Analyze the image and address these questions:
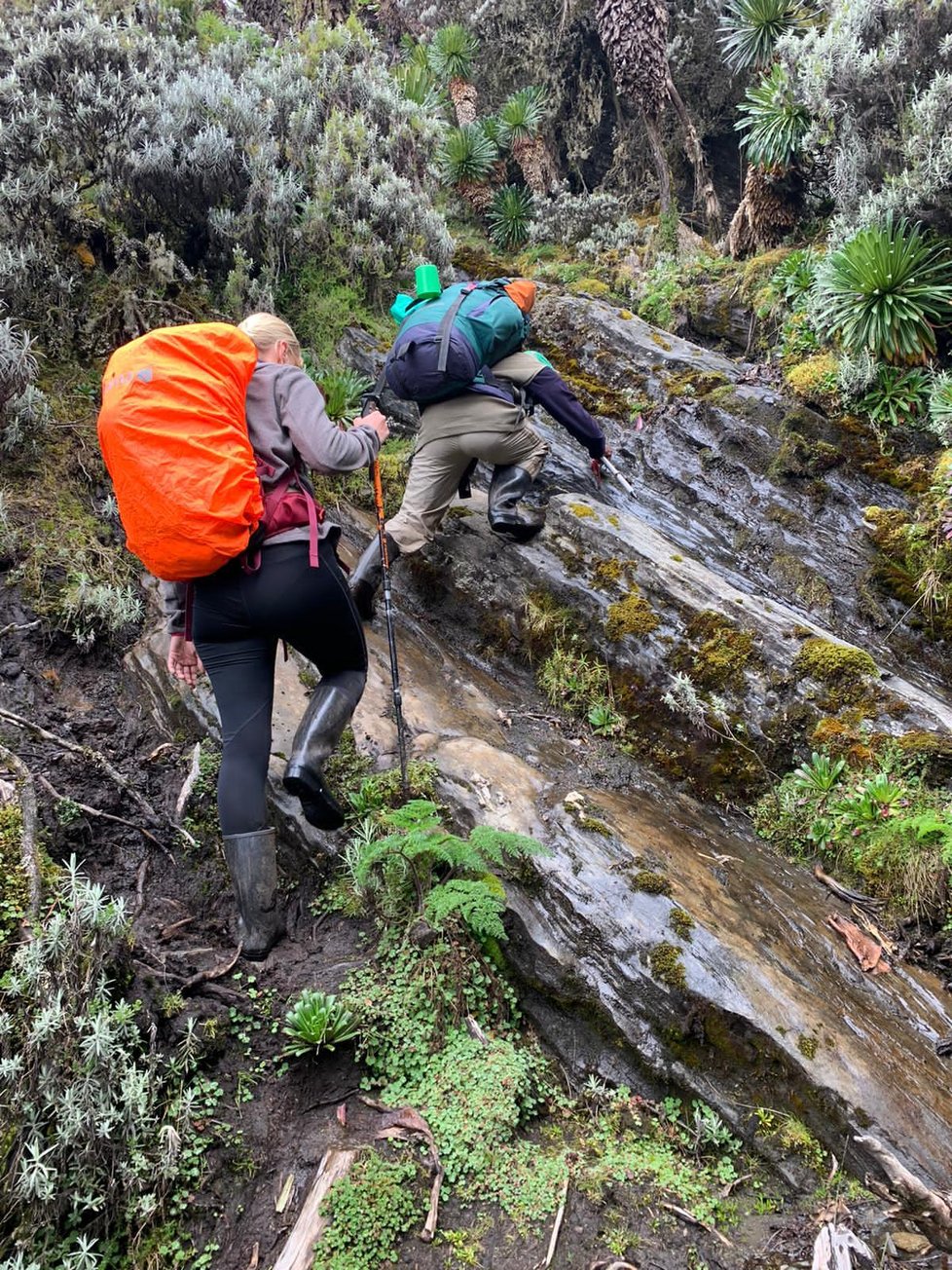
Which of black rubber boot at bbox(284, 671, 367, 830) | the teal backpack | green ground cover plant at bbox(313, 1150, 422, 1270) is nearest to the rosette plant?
the teal backpack

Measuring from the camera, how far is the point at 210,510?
10.1 ft

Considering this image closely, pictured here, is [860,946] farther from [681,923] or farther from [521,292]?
[521,292]

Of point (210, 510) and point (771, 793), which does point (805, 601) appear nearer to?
point (771, 793)

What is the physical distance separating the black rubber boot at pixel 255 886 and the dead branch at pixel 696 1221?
79.9 inches

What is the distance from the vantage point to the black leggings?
11.2ft

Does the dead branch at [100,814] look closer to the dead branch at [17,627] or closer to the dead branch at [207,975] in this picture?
the dead branch at [207,975]

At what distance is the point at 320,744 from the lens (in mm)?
3820

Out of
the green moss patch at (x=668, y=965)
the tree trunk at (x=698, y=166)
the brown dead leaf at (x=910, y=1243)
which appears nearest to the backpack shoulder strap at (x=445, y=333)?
the green moss patch at (x=668, y=965)

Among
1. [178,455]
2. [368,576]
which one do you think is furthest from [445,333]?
[178,455]

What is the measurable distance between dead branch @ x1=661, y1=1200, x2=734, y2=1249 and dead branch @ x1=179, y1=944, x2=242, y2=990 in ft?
6.95

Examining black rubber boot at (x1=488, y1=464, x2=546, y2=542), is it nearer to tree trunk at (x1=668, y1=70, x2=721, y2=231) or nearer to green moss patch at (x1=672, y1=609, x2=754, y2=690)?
green moss patch at (x1=672, y1=609, x2=754, y2=690)

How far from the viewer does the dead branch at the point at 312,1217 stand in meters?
2.67

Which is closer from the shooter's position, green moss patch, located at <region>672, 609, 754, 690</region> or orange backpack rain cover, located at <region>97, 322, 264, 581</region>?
orange backpack rain cover, located at <region>97, 322, 264, 581</region>

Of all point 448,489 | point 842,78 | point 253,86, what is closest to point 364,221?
Result: point 253,86
